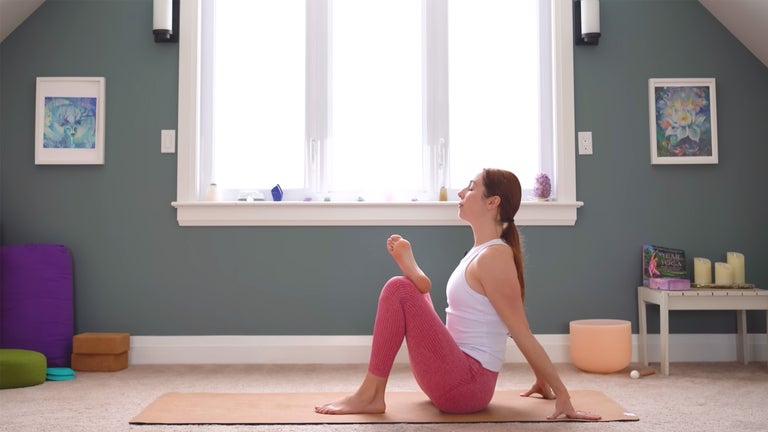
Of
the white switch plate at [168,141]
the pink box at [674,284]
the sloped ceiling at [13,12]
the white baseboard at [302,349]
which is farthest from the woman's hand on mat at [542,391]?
the sloped ceiling at [13,12]

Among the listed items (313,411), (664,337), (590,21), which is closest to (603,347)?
(664,337)

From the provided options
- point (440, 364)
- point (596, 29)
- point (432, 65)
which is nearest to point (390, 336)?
point (440, 364)

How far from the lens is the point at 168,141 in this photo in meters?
3.42

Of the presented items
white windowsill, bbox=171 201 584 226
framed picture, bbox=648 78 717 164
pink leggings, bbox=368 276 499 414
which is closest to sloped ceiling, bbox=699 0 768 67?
framed picture, bbox=648 78 717 164

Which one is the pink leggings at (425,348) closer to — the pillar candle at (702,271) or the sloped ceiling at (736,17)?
the pillar candle at (702,271)

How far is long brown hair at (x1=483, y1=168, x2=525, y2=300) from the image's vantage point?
2.23m

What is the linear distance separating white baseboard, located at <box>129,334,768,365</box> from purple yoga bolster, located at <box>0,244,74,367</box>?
318 mm

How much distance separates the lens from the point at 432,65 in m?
3.52

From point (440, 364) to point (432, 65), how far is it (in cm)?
186

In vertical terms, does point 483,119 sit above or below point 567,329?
above

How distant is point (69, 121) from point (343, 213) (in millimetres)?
1397

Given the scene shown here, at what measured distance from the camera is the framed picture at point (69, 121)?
3408 mm

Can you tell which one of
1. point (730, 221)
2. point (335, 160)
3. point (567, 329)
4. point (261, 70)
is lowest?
point (567, 329)

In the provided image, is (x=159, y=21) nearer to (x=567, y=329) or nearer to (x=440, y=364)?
(x=440, y=364)
